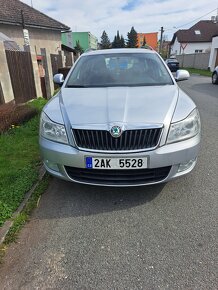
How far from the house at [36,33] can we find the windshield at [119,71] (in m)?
5.90

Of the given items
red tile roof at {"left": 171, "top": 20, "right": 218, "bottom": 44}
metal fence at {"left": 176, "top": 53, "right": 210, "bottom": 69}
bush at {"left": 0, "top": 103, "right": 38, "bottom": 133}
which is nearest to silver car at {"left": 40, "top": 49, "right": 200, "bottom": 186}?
bush at {"left": 0, "top": 103, "right": 38, "bottom": 133}

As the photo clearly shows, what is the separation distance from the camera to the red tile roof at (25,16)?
1725cm

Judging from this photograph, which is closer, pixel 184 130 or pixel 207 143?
pixel 184 130

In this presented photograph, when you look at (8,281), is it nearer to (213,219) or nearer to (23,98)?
(213,219)

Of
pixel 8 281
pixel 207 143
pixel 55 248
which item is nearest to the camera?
pixel 8 281

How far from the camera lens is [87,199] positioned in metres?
3.17

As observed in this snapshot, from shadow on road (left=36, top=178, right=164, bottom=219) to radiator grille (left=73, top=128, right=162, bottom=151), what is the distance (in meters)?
0.76

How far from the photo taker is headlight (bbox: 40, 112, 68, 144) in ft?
9.32

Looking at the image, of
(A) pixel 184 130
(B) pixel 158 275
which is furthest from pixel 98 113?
(B) pixel 158 275

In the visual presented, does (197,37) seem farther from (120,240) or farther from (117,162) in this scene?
(120,240)

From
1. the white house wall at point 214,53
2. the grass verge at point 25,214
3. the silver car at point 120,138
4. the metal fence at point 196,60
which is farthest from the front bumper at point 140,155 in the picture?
the metal fence at point 196,60

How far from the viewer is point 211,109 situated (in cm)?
802

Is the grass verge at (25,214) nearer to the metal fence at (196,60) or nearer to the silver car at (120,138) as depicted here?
the silver car at (120,138)

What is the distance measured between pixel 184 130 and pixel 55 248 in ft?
5.91
